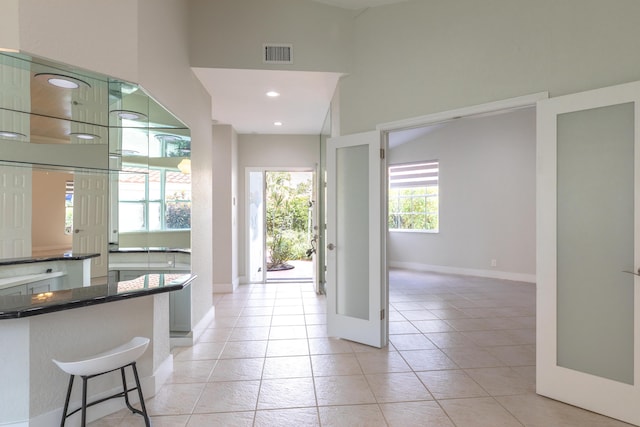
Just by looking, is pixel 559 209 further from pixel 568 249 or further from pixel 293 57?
pixel 293 57

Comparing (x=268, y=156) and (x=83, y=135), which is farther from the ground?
(x=268, y=156)

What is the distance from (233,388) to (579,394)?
8.00 ft

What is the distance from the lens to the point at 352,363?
2.93 m

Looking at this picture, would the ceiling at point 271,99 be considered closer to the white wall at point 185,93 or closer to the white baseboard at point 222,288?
the white wall at point 185,93

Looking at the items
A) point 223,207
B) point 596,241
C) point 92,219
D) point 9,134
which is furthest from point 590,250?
point 223,207

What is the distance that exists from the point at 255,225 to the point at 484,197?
4701 mm

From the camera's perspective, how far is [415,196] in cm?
809

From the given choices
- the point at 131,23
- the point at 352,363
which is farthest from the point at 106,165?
the point at 352,363

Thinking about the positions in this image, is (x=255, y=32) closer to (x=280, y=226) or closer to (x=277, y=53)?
(x=277, y=53)

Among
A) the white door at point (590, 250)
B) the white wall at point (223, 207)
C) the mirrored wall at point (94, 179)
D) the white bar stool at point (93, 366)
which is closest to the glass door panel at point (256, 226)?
the white wall at point (223, 207)

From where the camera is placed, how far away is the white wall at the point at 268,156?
20.1ft

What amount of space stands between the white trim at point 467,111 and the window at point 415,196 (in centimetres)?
483

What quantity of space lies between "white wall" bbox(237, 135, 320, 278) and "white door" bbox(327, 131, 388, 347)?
Answer: 8.66 feet

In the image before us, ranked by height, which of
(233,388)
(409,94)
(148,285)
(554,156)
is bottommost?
(233,388)
